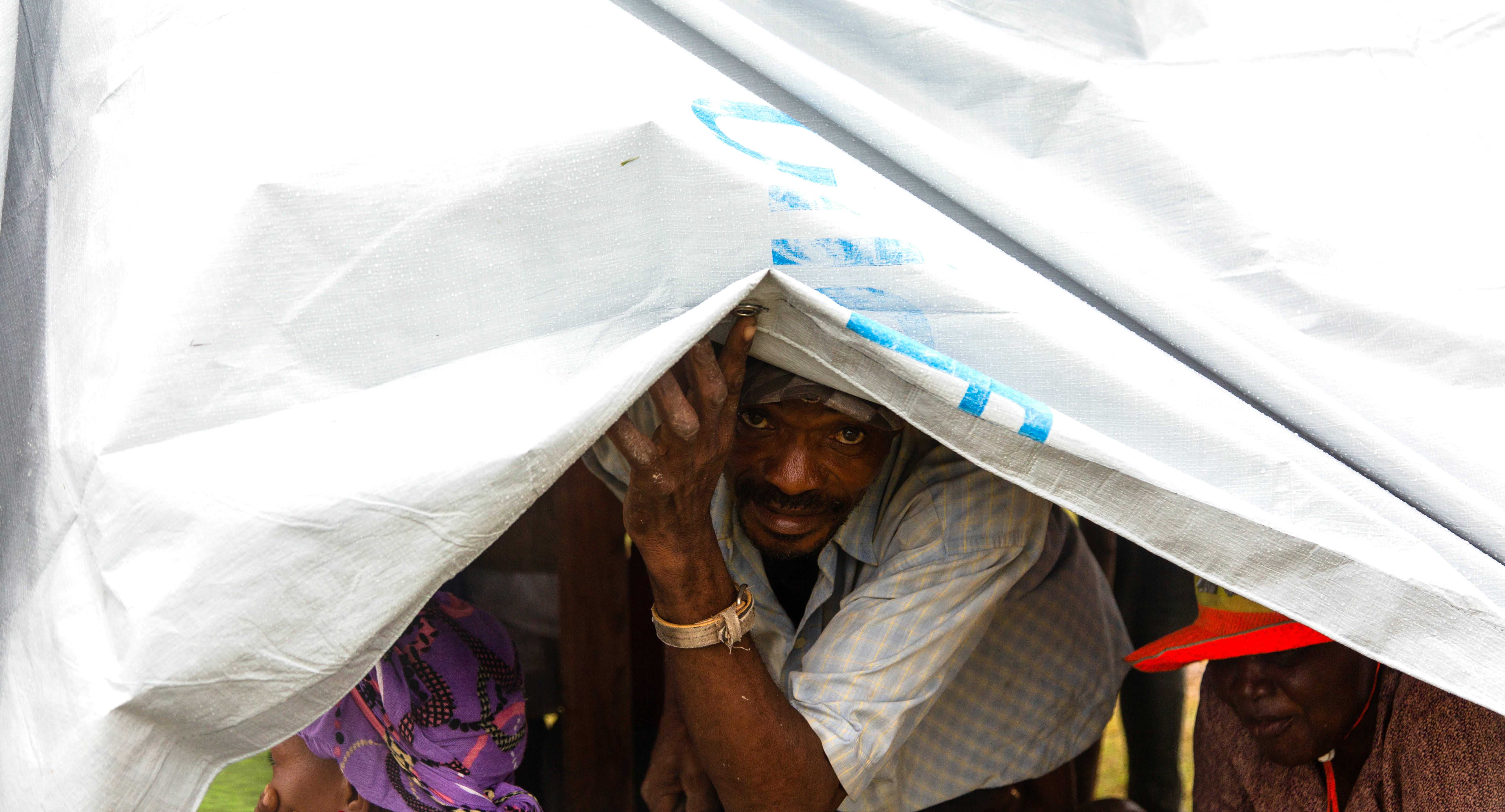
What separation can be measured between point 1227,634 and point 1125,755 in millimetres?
1574

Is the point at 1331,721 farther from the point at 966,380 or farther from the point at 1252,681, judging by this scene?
the point at 966,380

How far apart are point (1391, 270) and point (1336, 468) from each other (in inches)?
10.2

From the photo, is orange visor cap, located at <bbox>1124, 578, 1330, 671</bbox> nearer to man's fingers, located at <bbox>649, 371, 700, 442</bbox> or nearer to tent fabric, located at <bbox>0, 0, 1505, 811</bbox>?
tent fabric, located at <bbox>0, 0, 1505, 811</bbox>

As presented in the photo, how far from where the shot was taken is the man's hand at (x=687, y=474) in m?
0.94

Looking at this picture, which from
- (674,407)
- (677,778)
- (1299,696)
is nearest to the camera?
(674,407)

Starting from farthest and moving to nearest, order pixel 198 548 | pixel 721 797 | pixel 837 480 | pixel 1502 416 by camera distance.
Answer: pixel 837 480 < pixel 721 797 < pixel 1502 416 < pixel 198 548

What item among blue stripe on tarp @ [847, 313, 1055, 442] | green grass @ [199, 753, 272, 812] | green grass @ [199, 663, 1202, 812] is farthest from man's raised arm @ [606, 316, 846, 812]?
green grass @ [199, 753, 272, 812]

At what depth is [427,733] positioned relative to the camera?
57.0 inches

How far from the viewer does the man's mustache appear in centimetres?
150

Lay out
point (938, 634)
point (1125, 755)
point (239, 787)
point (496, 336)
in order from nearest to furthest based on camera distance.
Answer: point (496, 336)
point (938, 634)
point (239, 787)
point (1125, 755)

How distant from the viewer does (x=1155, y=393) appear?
2.92 ft

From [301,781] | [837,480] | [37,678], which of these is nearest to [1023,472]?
[837,480]

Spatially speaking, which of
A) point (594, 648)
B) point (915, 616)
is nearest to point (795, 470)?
point (915, 616)

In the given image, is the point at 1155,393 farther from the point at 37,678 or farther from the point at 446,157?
the point at 37,678
